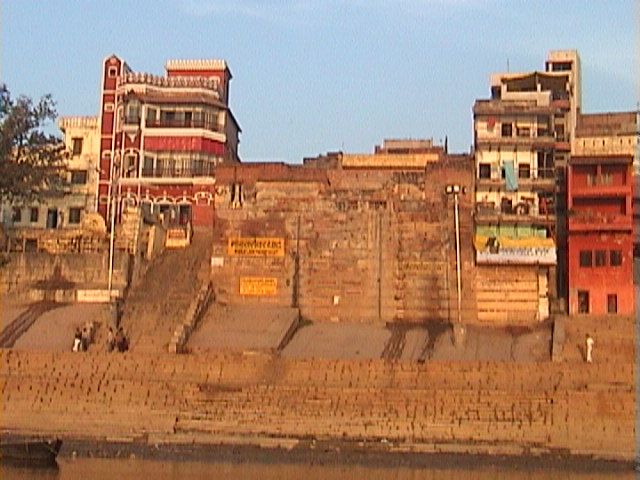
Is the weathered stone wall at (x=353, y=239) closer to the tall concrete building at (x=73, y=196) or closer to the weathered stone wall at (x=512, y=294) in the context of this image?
the weathered stone wall at (x=512, y=294)

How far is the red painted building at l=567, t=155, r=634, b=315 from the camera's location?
1582 inches

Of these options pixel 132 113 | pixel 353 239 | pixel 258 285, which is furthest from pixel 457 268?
pixel 132 113

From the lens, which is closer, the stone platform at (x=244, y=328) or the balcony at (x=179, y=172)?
the stone platform at (x=244, y=328)

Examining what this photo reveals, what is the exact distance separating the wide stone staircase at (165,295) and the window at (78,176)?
9.32m

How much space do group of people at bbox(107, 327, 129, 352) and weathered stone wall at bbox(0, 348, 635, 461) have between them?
2.15m

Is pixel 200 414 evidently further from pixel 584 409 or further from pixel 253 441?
pixel 584 409

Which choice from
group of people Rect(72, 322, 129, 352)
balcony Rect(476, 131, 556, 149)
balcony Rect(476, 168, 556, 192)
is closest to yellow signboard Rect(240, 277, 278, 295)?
group of people Rect(72, 322, 129, 352)

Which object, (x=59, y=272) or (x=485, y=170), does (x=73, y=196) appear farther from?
(x=485, y=170)

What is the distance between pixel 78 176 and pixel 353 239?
18.6 m

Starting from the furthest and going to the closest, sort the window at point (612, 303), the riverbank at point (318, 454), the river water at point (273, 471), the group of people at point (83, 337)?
1. the window at point (612, 303)
2. the group of people at point (83, 337)
3. the riverbank at point (318, 454)
4. the river water at point (273, 471)

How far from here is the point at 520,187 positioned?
42.9 m

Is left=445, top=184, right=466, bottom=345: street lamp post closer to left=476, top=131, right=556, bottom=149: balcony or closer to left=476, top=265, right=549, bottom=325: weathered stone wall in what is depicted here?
left=476, top=265, right=549, bottom=325: weathered stone wall

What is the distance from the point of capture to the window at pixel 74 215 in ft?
174

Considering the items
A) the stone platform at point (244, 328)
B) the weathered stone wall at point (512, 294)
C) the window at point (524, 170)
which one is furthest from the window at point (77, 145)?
the weathered stone wall at point (512, 294)
